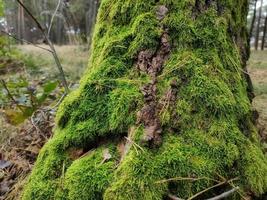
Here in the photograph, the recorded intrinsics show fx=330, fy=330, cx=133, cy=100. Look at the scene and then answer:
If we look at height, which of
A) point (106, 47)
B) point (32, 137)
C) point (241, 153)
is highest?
point (106, 47)

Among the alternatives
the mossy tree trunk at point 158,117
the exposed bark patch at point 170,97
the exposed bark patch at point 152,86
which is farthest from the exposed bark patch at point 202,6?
the exposed bark patch at point 170,97

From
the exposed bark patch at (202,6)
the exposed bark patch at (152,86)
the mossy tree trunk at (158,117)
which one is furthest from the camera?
the exposed bark patch at (202,6)

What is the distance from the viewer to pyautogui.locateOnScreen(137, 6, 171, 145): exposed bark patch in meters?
1.72

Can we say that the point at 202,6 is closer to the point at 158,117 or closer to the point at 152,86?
the point at 152,86

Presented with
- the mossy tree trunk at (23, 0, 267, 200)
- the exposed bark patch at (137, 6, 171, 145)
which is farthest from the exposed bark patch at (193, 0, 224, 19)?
the exposed bark patch at (137, 6, 171, 145)

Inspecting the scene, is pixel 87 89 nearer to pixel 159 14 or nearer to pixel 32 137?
pixel 159 14

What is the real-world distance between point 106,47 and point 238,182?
1109 mm

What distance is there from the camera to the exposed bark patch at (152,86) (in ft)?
5.64

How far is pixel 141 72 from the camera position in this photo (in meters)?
1.95

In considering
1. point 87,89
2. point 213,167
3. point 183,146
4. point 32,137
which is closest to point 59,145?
point 87,89

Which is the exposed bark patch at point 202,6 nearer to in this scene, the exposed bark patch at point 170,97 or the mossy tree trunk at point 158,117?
the mossy tree trunk at point 158,117

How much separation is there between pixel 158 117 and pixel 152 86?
21cm

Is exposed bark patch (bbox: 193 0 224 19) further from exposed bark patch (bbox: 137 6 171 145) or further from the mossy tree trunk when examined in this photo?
exposed bark patch (bbox: 137 6 171 145)

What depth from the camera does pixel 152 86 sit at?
1.87 m
